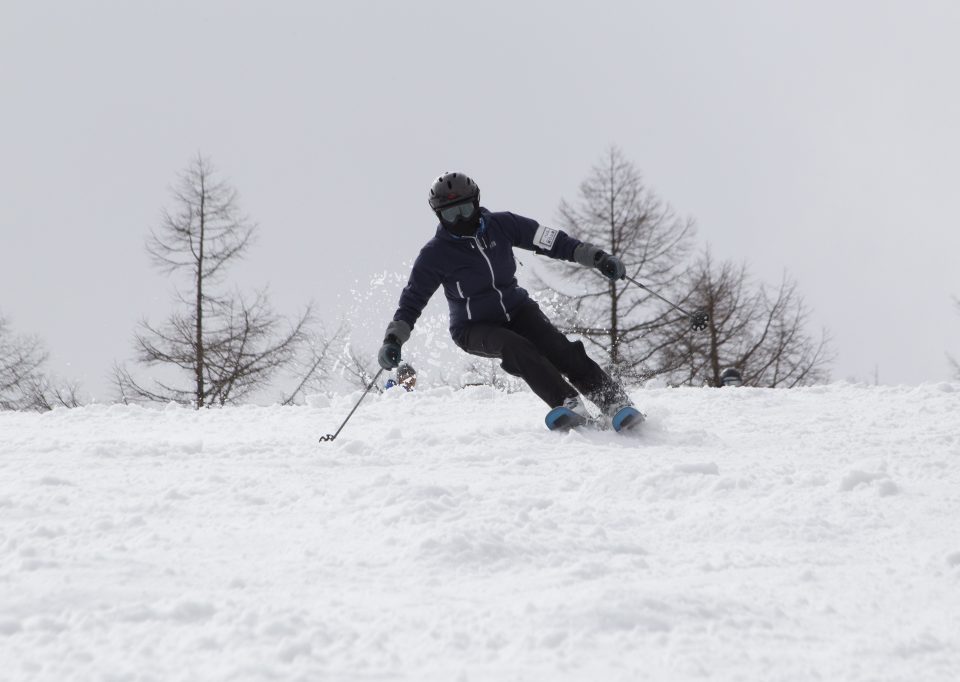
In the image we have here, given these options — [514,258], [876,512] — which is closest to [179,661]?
[876,512]

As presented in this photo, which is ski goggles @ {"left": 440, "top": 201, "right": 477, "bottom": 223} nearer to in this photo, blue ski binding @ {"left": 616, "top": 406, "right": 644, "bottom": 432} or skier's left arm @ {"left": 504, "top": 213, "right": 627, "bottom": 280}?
skier's left arm @ {"left": 504, "top": 213, "right": 627, "bottom": 280}

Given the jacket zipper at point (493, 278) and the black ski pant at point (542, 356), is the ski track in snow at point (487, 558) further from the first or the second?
the jacket zipper at point (493, 278)

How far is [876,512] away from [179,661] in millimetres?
2364

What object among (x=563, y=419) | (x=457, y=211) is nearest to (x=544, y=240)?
(x=457, y=211)

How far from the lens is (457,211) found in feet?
16.6

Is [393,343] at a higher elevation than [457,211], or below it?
below

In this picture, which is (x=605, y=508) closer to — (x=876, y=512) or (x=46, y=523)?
(x=876, y=512)

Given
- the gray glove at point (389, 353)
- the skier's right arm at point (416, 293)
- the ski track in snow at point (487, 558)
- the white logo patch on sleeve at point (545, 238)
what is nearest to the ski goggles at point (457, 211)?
the skier's right arm at point (416, 293)

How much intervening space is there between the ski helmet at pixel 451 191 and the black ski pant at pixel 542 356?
0.85 metres

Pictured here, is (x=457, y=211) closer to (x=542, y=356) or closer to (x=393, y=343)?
(x=393, y=343)

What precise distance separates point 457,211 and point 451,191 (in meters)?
0.14

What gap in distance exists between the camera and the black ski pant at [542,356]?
4.71 metres

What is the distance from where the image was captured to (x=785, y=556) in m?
2.34

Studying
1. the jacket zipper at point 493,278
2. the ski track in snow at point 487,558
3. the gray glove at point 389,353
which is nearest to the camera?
the ski track in snow at point 487,558
